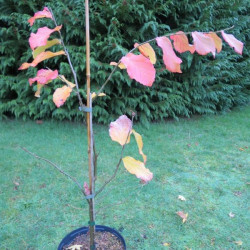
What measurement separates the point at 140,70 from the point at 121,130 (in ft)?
1.34

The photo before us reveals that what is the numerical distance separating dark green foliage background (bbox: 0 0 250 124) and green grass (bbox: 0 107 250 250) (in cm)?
48

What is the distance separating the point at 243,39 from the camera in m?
5.06

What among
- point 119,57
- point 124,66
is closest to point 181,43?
point 124,66

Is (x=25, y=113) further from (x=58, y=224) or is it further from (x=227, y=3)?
(x=227, y=3)

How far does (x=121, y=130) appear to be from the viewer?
1.15 metres

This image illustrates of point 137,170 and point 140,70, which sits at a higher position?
point 140,70

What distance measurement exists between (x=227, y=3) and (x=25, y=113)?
168 inches

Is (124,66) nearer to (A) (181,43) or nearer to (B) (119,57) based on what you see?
(A) (181,43)

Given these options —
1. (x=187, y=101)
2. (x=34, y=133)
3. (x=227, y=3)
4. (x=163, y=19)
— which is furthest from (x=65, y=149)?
(x=227, y=3)

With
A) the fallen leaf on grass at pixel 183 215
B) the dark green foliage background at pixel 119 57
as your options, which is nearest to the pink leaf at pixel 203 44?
the fallen leaf on grass at pixel 183 215

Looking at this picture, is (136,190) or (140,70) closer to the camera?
(140,70)

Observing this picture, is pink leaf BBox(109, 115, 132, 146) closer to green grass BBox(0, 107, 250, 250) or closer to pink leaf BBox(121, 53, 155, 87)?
pink leaf BBox(121, 53, 155, 87)

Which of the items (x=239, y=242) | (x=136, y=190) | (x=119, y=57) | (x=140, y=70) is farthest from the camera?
(x=119, y=57)

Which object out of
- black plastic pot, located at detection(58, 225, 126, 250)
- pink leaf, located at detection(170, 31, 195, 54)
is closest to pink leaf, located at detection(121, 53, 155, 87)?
pink leaf, located at detection(170, 31, 195, 54)
